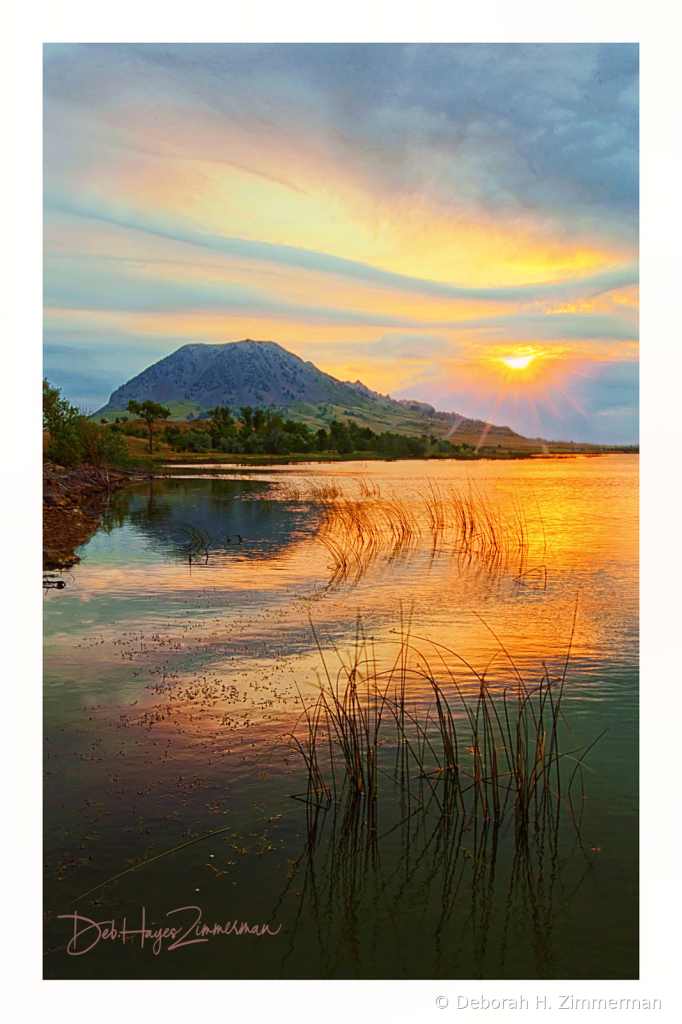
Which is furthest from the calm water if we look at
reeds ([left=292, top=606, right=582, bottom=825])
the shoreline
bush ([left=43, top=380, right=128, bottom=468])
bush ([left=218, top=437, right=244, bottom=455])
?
bush ([left=218, top=437, right=244, bottom=455])

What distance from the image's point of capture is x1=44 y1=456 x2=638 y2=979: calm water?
15.1 feet

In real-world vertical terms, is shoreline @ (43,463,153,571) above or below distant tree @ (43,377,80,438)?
below

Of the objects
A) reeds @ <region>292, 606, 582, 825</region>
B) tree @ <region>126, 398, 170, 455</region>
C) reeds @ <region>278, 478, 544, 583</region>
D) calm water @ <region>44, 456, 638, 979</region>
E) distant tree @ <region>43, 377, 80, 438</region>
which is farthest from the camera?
tree @ <region>126, 398, 170, 455</region>

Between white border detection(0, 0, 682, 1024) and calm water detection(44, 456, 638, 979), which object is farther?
white border detection(0, 0, 682, 1024)

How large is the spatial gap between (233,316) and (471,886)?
12362mm

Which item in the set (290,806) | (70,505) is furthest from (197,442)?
(290,806)
